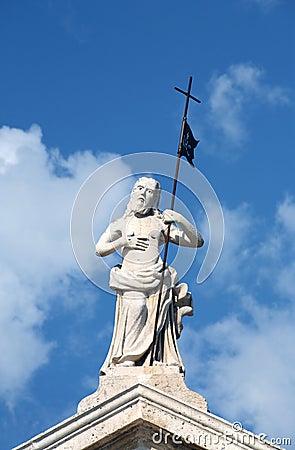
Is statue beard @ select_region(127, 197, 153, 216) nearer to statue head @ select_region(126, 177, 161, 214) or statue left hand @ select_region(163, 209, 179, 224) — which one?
statue head @ select_region(126, 177, 161, 214)

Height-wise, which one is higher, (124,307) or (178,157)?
(178,157)

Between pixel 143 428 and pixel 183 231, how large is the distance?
5178mm

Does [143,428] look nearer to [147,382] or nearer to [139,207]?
[147,382]

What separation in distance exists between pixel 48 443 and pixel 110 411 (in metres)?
1.04

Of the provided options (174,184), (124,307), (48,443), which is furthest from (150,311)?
(48,443)

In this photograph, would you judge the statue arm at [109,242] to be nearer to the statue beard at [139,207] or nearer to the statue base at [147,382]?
the statue beard at [139,207]

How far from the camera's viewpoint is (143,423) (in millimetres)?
20109

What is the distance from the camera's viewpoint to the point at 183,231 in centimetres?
2434

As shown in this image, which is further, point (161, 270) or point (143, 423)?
point (161, 270)

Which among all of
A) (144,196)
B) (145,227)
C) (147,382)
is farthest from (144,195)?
(147,382)

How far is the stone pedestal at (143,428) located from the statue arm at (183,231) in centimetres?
454

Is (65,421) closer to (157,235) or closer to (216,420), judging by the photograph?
(216,420)

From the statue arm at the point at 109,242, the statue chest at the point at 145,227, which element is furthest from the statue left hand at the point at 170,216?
the statue arm at the point at 109,242

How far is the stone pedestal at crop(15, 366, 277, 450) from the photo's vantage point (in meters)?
19.9
